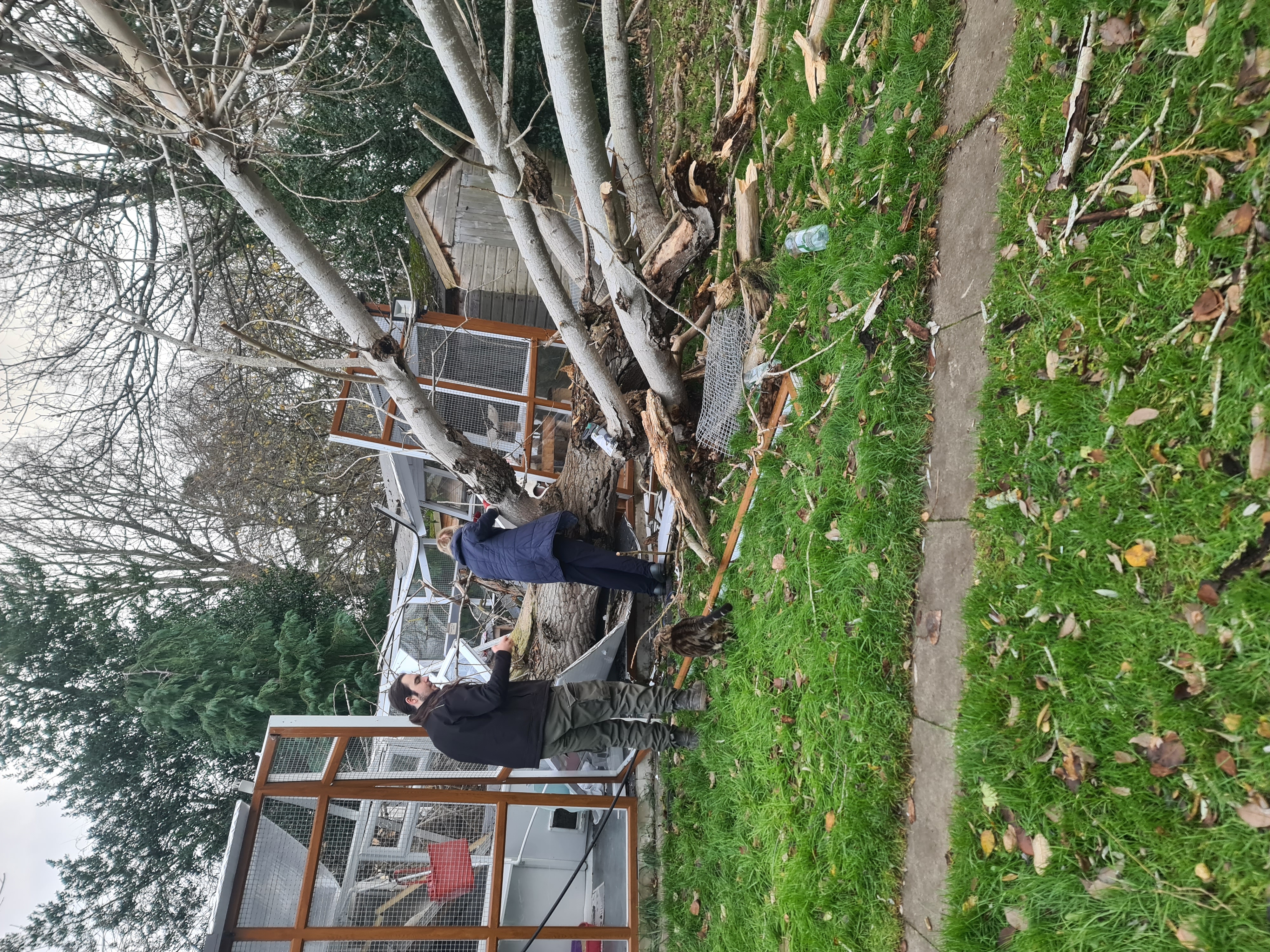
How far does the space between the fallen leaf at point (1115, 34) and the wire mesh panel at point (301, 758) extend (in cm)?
563

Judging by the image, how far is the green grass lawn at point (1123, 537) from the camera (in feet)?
6.23

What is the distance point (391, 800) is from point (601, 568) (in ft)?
7.61

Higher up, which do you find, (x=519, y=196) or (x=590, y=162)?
(x=590, y=162)

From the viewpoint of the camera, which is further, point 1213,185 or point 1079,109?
point 1079,109

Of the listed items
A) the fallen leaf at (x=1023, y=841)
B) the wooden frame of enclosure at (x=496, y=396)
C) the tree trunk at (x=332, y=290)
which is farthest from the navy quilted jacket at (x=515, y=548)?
the fallen leaf at (x=1023, y=841)

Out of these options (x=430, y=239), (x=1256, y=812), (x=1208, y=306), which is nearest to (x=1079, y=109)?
(x=1208, y=306)

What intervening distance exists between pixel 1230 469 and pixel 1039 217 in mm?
1141

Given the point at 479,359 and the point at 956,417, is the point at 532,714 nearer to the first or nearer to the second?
the point at 956,417

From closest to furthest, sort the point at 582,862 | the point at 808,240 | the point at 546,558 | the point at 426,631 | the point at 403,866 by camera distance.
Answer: the point at 808,240 → the point at 403,866 → the point at 546,558 → the point at 582,862 → the point at 426,631

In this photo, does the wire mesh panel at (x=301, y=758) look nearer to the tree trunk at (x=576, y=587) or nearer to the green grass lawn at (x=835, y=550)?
the tree trunk at (x=576, y=587)

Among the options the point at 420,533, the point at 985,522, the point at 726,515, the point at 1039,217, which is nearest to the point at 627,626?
A: the point at 726,515

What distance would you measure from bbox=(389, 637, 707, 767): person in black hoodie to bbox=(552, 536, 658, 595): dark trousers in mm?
764

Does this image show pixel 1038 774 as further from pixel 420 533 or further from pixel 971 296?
pixel 420 533

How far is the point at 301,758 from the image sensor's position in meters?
5.06
